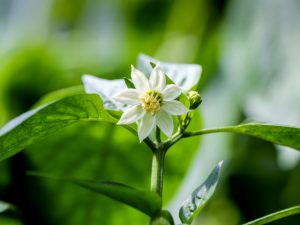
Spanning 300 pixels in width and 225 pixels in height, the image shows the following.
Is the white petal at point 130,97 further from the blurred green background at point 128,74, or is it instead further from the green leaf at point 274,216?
the blurred green background at point 128,74

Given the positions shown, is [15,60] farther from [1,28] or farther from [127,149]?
[127,149]

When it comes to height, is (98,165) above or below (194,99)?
below

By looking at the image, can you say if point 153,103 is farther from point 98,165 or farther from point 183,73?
point 98,165

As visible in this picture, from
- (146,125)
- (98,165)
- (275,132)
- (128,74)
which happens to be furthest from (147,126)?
(128,74)

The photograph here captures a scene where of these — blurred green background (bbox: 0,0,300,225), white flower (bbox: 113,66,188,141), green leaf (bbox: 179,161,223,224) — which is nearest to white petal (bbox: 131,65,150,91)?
white flower (bbox: 113,66,188,141)

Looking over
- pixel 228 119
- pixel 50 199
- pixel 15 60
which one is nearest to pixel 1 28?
pixel 15 60

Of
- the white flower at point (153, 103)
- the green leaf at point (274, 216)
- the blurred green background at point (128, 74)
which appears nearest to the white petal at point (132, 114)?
the white flower at point (153, 103)

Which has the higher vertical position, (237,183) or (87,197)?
(87,197)
